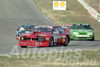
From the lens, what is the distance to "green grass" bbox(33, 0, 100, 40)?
4691 cm

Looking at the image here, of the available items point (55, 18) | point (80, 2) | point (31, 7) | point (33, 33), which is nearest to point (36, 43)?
point (33, 33)

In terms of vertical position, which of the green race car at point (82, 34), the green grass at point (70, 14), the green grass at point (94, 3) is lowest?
the green grass at point (70, 14)

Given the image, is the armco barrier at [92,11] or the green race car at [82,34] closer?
the green race car at [82,34]

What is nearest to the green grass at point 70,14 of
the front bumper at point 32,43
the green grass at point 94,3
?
the green grass at point 94,3

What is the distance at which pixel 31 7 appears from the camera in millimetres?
56125

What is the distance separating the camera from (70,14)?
173ft

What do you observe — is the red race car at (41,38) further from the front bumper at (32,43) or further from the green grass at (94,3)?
the green grass at (94,3)

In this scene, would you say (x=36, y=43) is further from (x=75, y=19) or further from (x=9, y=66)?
(x=75, y=19)

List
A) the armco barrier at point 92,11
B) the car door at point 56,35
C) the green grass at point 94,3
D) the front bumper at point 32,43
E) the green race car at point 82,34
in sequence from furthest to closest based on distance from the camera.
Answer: the green grass at point 94,3 → the armco barrier at point 92,11 → the green race car at point 82,34 → the car door at point 56,35 → the front bumper at point 32,43

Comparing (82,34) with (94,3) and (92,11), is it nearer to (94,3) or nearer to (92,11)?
(92,11)

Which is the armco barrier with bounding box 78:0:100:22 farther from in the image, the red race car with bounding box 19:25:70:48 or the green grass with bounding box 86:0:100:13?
the red race car with bounding box 19:25:70:48

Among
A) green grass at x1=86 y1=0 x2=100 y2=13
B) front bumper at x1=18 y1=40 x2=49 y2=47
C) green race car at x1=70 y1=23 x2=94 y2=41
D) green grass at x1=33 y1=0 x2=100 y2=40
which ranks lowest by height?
green grass at x1=33 y1=0 x2=100 y2=40

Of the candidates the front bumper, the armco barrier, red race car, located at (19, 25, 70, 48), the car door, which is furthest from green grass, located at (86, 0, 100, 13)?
the front bumper

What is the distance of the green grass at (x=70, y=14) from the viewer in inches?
1847
